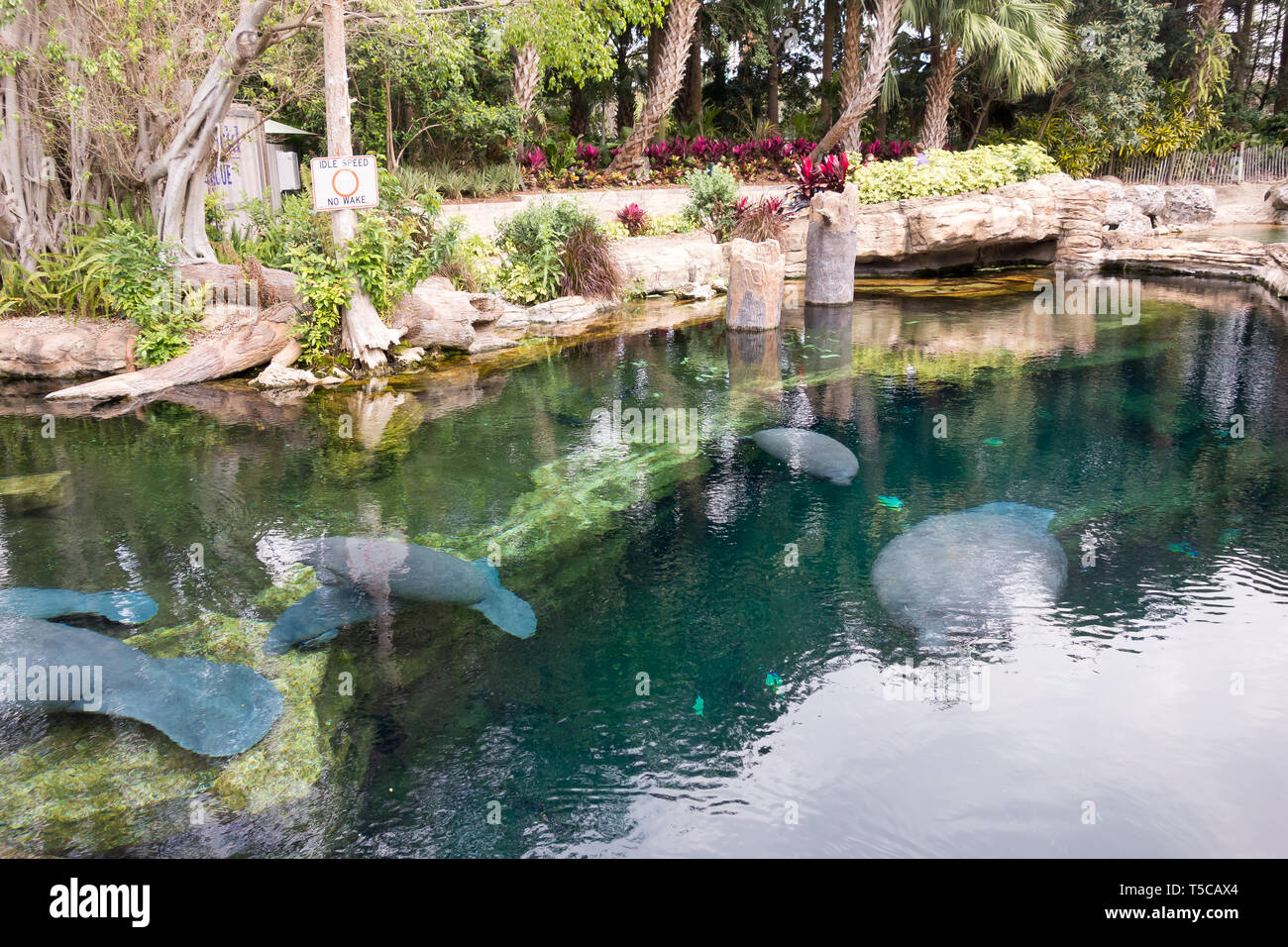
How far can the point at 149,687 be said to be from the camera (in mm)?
3896

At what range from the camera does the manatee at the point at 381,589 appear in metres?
4.55

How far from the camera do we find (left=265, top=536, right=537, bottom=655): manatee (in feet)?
14.9

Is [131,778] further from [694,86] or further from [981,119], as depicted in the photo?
[981,119]

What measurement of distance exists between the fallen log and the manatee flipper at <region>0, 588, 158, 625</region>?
4.48 metres

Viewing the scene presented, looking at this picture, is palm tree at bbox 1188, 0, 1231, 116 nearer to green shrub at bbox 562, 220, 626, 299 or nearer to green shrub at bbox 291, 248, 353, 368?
green shrub at bbox 562, 220, 626, 299

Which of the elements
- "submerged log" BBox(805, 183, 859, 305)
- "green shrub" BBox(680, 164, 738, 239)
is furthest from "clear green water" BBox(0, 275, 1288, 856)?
"green shrub" BBox(680, 164, 738, 239)

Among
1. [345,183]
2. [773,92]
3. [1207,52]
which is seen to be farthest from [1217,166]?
[345,183]

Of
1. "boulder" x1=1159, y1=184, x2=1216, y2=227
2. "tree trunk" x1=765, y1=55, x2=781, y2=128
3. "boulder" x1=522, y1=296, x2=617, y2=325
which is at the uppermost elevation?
"tree trunk" x1=765, y1=55, x2=781, y2=128

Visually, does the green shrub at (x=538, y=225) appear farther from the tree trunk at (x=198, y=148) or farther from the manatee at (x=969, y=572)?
the manatee at (x=969, y=572)

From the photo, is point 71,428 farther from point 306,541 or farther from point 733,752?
point 733,752

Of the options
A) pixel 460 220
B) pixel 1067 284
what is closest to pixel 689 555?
pixel 460 220
